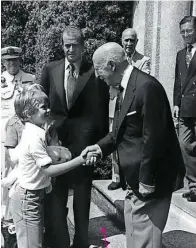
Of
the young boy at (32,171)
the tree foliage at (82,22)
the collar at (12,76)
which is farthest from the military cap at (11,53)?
the tree foliage at (82,22)

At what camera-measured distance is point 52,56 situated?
6.92 metres

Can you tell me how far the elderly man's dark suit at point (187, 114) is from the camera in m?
4.54

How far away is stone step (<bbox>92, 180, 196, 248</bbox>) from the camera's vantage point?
392 centimetres

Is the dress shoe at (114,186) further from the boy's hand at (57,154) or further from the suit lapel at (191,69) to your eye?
the boy's hand at (57,154)

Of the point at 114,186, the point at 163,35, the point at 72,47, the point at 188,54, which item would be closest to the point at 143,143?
the point at 72,47

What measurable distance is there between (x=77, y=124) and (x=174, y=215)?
48.9 inches

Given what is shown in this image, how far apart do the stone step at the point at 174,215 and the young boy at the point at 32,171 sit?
1248mm

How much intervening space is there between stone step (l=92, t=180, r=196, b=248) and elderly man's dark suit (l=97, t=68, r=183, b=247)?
3.00 feet

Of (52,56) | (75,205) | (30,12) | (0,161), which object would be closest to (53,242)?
(75,205)

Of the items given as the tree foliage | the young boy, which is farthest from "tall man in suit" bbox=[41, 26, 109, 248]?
the tree foliage

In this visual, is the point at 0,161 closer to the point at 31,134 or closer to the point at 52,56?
the point at 31,134

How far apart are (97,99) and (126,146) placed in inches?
39.4

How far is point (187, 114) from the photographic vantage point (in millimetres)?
4578

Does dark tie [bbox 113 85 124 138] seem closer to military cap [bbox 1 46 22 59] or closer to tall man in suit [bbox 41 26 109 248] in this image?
tall man in suit [bbox 41 26 109 248]
